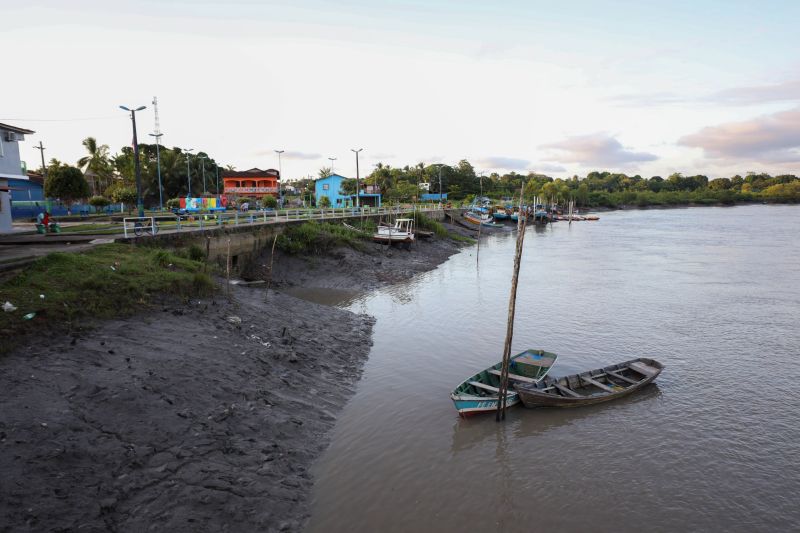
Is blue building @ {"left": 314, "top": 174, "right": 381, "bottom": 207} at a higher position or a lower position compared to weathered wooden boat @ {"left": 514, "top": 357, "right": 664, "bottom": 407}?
higher

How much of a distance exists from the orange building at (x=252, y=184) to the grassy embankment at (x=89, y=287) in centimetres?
6766

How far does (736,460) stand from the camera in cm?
1161

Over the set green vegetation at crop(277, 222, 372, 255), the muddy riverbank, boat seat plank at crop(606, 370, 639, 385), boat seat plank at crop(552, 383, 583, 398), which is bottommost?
boat seat plank at crop(606, 370, 639, 385)

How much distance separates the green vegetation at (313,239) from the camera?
3272 centimetres

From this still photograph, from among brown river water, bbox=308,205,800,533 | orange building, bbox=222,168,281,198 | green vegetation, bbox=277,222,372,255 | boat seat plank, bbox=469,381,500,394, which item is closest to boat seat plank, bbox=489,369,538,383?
boat seat plank, bbox=469,381,500,394

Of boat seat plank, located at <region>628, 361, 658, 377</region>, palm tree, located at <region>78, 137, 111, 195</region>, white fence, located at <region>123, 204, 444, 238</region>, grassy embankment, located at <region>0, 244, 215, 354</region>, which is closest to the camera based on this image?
grassy embankment, located at <region>0, 244, 215, 354</region>

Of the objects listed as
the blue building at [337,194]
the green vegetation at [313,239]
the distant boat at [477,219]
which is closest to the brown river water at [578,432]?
the green vegetation at [313,239]

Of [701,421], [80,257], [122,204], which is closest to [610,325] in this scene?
[701,421]

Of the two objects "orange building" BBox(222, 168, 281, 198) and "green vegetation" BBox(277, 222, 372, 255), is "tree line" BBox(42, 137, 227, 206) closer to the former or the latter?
"orange building" BBox(222, 168, 281, 198)

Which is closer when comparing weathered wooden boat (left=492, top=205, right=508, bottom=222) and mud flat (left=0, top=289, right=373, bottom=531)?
mud flat (left=0, top=289, right=373, bottom=531)

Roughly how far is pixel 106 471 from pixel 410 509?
5403 millimetres

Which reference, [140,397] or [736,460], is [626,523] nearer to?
[736,460]

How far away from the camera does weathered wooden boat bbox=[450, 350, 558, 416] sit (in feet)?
42.6

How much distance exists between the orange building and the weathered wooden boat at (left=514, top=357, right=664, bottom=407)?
249ft
